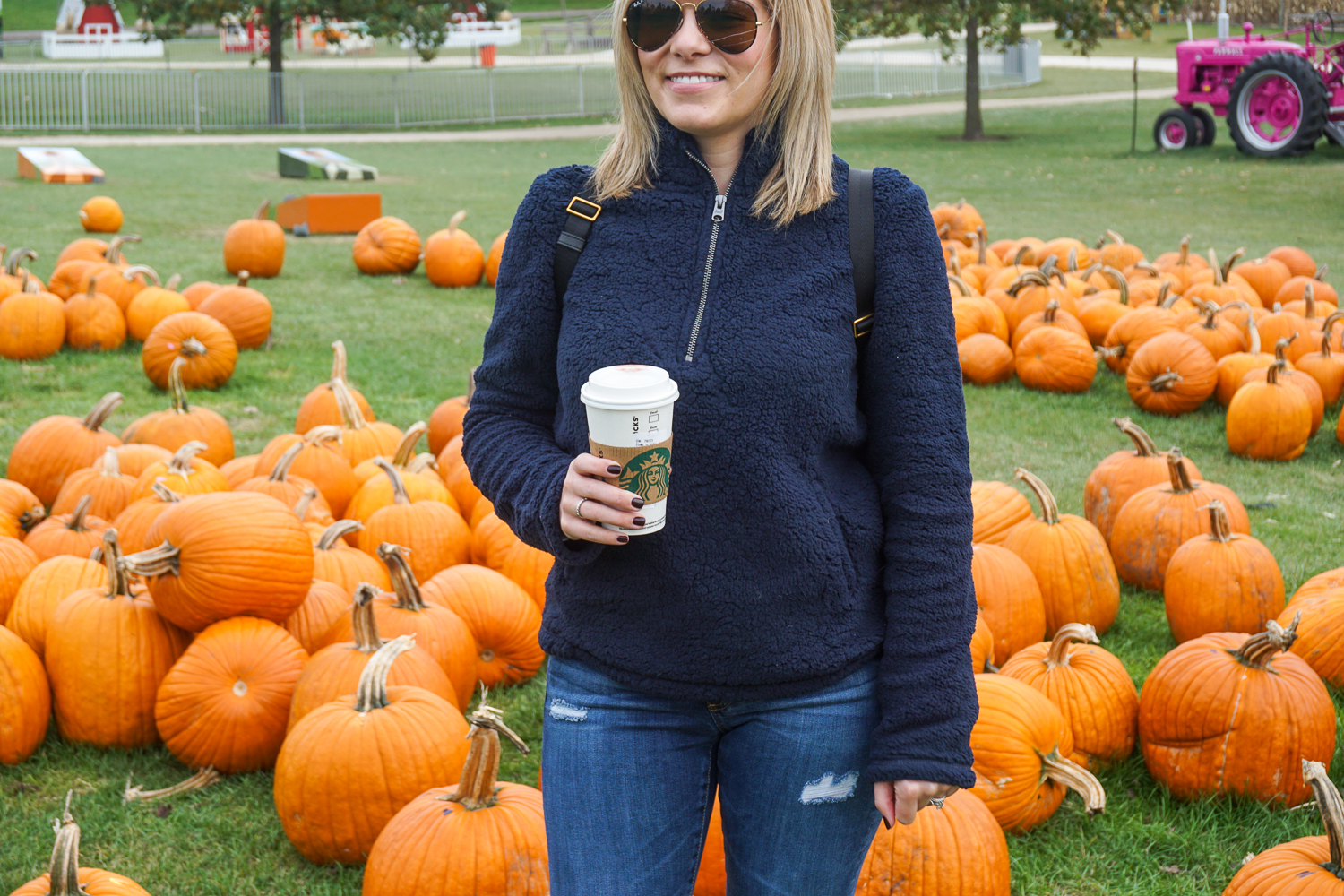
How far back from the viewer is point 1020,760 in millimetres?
3146

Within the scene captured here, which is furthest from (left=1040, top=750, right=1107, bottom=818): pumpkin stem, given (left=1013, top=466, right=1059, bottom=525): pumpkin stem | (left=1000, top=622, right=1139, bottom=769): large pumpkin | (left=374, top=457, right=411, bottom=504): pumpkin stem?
(left=374, top=457, right=411, bottom=504): pumpkin stem

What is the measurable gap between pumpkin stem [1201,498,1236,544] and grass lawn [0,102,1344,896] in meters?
0.46

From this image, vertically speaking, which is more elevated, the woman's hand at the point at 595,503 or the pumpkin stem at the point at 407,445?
the woman's hand at the point at 595,503

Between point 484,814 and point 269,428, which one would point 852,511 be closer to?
point 484,814

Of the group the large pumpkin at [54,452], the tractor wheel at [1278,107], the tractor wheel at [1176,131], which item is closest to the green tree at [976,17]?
the tractor wheel at [1176,131]

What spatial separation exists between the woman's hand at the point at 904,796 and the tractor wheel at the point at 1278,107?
735 inches

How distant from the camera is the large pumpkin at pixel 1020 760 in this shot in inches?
123

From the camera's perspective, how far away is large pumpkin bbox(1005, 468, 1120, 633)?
14.1ft

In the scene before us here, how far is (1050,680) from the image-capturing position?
3514 mm

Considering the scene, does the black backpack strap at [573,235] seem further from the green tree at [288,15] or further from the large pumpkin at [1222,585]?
the green tree at [288,15]

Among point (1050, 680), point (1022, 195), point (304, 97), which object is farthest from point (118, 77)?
point (1050, 680)

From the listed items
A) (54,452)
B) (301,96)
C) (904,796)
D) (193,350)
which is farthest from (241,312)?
(301,96)

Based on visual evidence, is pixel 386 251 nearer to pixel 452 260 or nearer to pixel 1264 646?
pixel 452 260

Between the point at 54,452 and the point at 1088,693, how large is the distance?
4261 mm
